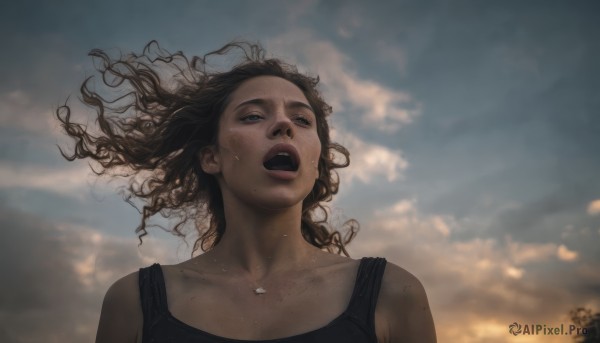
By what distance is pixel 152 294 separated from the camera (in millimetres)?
4688

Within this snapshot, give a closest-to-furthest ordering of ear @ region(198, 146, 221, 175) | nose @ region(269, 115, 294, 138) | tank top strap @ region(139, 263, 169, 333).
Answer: tank top strap @ region(139, 263, 169, 333)
nose @ region(269, 115, 294, 138)
ear @ region(198, 146, 221, 175)

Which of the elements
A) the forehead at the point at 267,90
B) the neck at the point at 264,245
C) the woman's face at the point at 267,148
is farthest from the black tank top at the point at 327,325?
the forehead at the point at 267,90

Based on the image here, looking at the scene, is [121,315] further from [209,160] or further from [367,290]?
[367,290]

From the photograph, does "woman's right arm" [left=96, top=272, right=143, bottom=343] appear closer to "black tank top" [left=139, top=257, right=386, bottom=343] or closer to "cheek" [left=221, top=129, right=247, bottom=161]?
"black tank top" [left=139, top=257, right=386, bottom=343]

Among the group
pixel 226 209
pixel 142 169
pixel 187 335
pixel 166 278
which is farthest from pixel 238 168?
pixel 142 169

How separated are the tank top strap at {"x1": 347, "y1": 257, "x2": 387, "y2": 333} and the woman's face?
0.83 m

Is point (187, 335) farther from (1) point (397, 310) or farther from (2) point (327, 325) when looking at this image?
(1) point (397, 310)

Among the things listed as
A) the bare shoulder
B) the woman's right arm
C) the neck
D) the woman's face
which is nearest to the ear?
the woman's face

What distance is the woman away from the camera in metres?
4.43

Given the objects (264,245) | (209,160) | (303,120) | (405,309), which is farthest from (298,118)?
(405,309)

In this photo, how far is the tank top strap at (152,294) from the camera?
4.51 m

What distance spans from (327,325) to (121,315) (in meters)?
1.66

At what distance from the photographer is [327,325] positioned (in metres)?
4.29

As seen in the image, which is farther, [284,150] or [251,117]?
[251,117]
